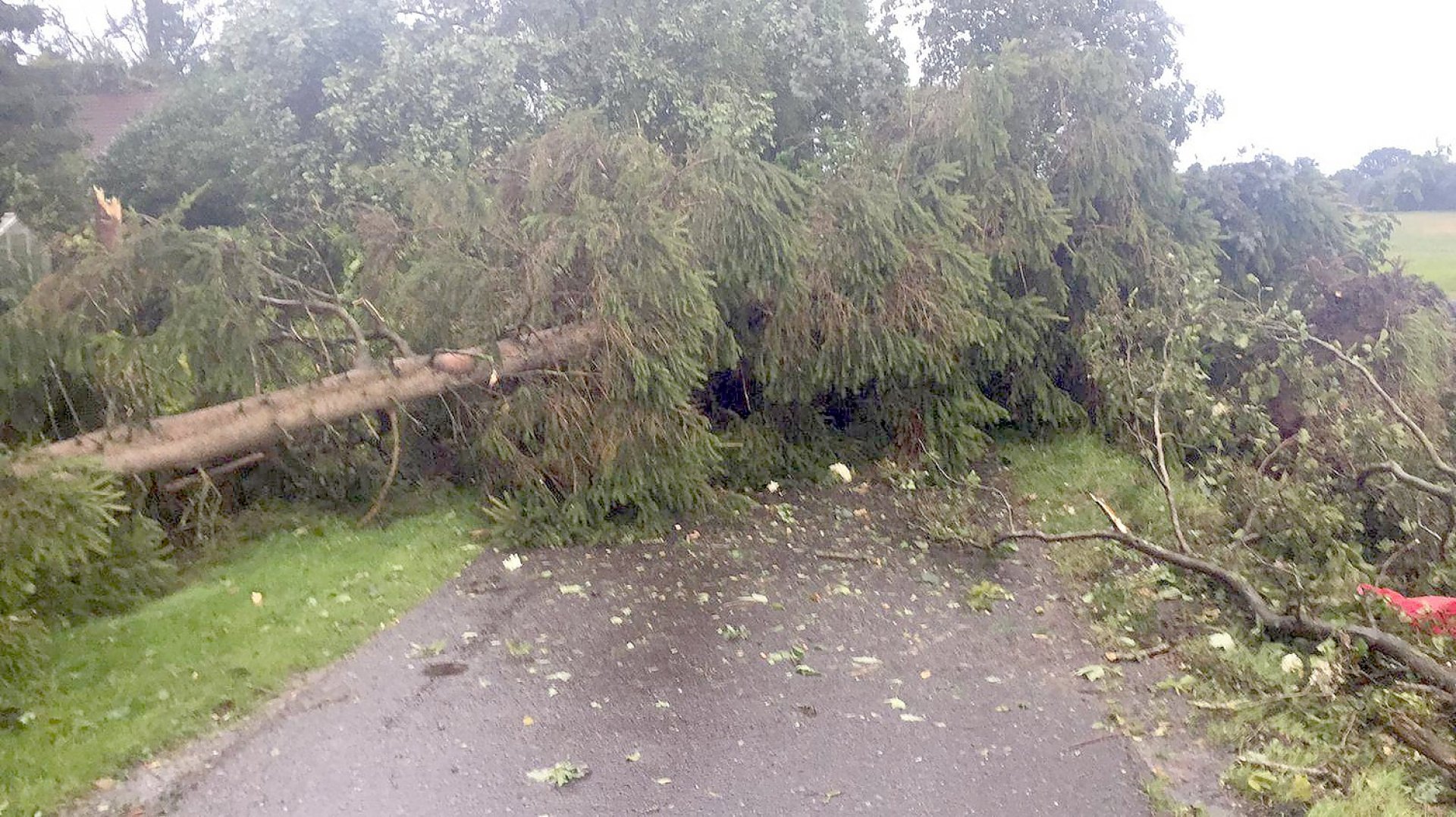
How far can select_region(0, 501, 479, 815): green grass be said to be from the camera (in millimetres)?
4195

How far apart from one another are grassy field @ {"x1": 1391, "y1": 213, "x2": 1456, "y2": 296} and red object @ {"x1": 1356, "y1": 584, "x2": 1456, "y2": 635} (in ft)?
37.9

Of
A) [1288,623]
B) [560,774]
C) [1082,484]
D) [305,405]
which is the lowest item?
[1082,484]

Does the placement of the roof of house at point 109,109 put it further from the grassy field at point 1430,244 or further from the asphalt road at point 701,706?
the grassy field at point 1430,244

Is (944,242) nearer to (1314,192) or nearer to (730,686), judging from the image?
(730,686)

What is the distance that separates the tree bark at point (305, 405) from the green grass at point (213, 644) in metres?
0.82

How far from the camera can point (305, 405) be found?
7133 mm

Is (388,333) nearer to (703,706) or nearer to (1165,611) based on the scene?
(703,706)

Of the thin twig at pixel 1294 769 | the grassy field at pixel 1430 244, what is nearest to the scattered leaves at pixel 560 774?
the thin twig at pixel 1294 769

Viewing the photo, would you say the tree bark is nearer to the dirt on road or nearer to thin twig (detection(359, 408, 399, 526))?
thin twig (detection(359, 408, 399, 526))

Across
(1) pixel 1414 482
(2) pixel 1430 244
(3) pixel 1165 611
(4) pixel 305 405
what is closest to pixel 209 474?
(4) pixel 305 405

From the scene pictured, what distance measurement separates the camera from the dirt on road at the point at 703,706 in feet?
12.8

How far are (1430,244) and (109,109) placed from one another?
2956 cm

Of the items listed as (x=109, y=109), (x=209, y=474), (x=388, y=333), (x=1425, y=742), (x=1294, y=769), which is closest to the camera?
(x=1294, y=769)

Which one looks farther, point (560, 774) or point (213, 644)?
point (213, 644)
